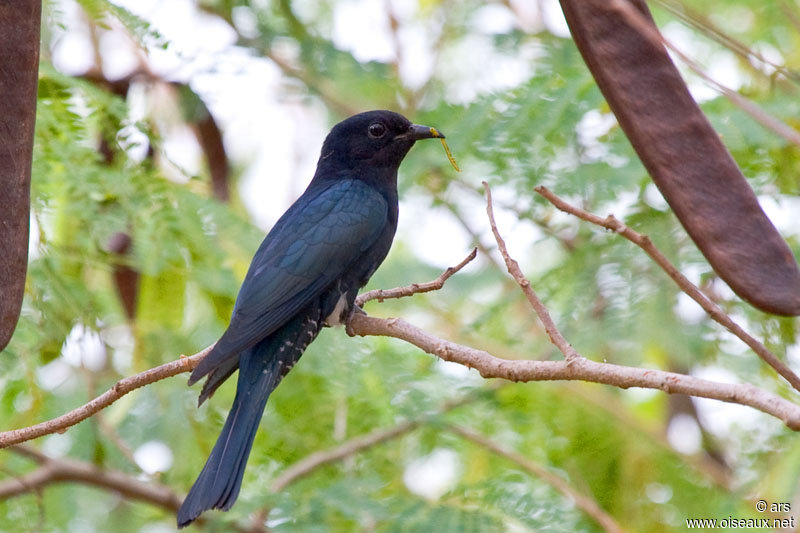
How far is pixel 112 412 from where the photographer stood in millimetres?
4621

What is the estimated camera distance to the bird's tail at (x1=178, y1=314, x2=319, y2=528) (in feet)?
9.57

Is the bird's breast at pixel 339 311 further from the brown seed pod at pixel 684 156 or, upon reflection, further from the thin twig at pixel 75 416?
the brown seed pod at pixel 684 156

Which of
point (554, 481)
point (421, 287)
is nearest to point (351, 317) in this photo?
point (421, 287)

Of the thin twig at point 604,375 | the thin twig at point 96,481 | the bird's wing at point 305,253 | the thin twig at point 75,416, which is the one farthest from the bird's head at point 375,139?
the thin twig at point 75,416

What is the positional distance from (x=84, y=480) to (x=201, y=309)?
56.6 inches

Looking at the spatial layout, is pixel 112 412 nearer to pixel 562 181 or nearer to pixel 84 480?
pixel 84 480

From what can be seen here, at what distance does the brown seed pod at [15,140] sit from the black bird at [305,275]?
34.0 inches

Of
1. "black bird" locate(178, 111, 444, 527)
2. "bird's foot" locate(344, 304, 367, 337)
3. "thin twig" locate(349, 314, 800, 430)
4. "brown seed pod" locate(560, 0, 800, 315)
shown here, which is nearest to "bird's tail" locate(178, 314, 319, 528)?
"black bird" locate(178, 111, 444, 527)

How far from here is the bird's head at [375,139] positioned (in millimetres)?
4258

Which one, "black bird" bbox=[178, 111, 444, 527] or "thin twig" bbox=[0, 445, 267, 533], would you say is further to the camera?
"thin twig" bbox=[0, 445, 267, 533]

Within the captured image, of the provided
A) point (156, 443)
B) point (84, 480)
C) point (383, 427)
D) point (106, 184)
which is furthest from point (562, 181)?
point (84, 480)

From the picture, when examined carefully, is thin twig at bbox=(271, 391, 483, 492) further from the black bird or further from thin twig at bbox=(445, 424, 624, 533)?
the black bird

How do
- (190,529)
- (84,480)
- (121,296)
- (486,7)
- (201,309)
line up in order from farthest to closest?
(486,7)
(201,309)
(190,529)
(121,296)
(84,480)

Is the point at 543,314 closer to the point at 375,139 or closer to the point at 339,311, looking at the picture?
the point at 339,311
